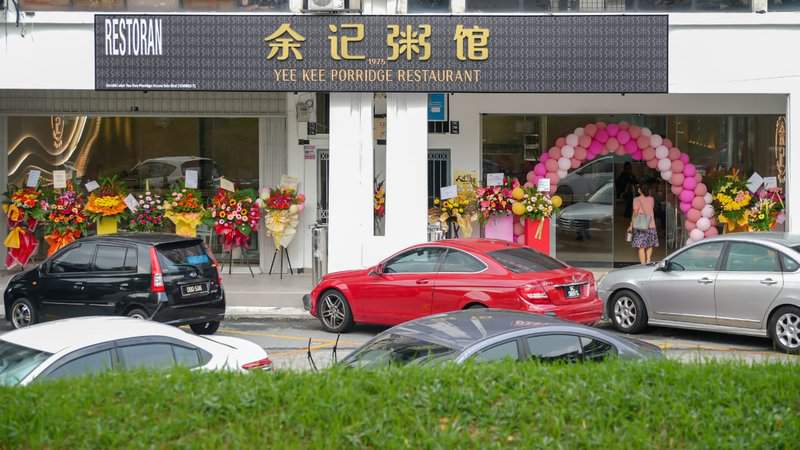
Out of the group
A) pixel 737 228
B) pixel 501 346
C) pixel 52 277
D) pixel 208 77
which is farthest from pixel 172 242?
pixel 737 228

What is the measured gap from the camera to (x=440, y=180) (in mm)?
22266

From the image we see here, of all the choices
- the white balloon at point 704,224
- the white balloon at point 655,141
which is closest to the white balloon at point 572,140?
the white balloon at point 655,141

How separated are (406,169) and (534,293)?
6.51 meters

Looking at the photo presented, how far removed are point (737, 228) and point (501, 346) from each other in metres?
14.0

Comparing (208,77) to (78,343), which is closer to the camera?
(78,343)

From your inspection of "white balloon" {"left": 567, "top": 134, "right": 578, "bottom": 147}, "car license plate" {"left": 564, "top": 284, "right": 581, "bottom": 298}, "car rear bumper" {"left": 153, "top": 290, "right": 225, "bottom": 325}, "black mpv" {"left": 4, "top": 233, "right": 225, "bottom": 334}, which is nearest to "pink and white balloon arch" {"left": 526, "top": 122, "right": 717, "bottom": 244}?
"white balloon" {"left": 567, "top": 134, "right": 578, "bottom": 147}

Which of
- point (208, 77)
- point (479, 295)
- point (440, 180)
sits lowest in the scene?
point (479, 295)

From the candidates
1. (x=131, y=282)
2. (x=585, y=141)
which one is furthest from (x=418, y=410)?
(x=585, y=141)

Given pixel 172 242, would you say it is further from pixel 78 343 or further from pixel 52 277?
pixel 78 343

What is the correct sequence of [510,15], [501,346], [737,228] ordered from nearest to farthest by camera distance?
[501,346]
[510,15]
[737,228]

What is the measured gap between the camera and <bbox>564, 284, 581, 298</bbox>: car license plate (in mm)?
14117

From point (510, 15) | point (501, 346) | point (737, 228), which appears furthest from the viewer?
point (737, 228)

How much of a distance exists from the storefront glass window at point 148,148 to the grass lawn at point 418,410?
15.8 m

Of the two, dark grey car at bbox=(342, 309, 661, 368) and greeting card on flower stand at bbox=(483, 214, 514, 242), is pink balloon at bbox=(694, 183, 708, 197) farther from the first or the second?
dark grey car at bbox=(342, 309, 661, 368)
